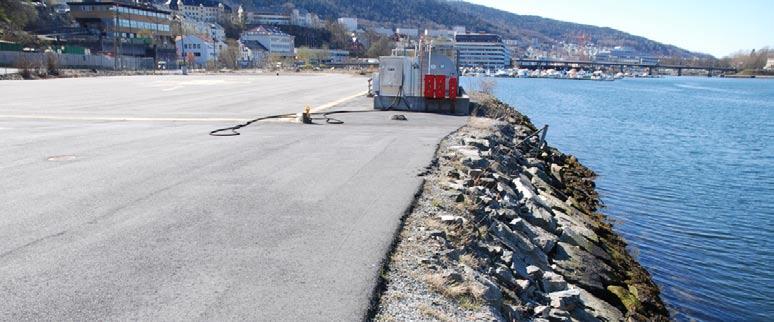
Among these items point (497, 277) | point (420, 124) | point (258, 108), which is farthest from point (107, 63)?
point (497, 277)

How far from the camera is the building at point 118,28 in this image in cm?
10231

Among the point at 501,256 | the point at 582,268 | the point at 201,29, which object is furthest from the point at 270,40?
the point at 501,256

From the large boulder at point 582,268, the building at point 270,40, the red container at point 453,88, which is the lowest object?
the large boulder at point 582,268

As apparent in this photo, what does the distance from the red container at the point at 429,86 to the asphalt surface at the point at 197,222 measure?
727 cm

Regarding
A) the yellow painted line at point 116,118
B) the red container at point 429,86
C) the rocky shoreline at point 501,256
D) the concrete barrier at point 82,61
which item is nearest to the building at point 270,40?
the concrete barrier at point 82,61

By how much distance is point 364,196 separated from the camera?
8680 millimetres

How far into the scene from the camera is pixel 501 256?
24.0 ft

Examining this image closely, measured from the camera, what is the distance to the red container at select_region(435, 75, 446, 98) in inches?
864

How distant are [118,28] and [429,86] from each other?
92571 mm

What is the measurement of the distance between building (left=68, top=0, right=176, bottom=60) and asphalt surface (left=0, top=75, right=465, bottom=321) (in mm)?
96049

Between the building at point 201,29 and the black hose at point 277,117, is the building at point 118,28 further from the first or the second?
the black hose at point 277,117

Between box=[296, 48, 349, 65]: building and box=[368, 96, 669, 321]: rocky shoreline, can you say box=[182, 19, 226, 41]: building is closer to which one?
box=[296, 48, 349, 65]: building

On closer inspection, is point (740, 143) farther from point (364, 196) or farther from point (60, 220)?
point (60, 220)

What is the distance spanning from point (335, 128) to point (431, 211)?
919 centimetres
